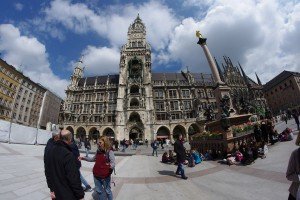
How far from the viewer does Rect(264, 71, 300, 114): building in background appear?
57844 mm

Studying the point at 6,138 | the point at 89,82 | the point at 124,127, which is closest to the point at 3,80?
the point at 89,82

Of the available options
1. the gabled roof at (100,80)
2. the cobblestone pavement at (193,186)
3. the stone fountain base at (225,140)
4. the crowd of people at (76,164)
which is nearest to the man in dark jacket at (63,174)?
the crowd of people at (76,164)

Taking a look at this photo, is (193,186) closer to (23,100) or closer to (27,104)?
(23,100)

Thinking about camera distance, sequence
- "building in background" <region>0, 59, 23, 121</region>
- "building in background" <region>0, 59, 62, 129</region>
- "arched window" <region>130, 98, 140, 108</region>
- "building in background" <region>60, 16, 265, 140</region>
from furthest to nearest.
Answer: "arched window" <region>130, 98, 140, 108</region> → "building in background" <region>60, 16, 265, 140</region> → "building in background" <region>0, 59, 62, 129</region> → "building in background" <region>0, 59, 23, 121</region>

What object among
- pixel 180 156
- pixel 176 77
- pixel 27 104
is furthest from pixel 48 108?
pixel 180 156

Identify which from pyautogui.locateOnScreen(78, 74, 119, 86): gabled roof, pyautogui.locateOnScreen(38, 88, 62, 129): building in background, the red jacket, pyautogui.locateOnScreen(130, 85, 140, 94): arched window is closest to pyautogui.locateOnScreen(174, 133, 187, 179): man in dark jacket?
the red jacket

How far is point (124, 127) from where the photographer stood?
45500 mm

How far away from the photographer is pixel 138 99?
157ft

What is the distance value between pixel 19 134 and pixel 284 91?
74901 millimetres

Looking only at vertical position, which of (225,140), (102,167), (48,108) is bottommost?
(102,167)

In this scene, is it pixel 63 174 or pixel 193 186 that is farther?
pixel 193 186

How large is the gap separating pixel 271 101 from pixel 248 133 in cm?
7156

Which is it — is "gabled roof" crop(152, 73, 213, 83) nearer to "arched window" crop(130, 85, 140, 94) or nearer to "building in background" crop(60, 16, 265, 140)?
"building in background" crop(60, 16, 265, 140)

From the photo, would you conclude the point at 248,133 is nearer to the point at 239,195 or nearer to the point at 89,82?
the point at 239,195
